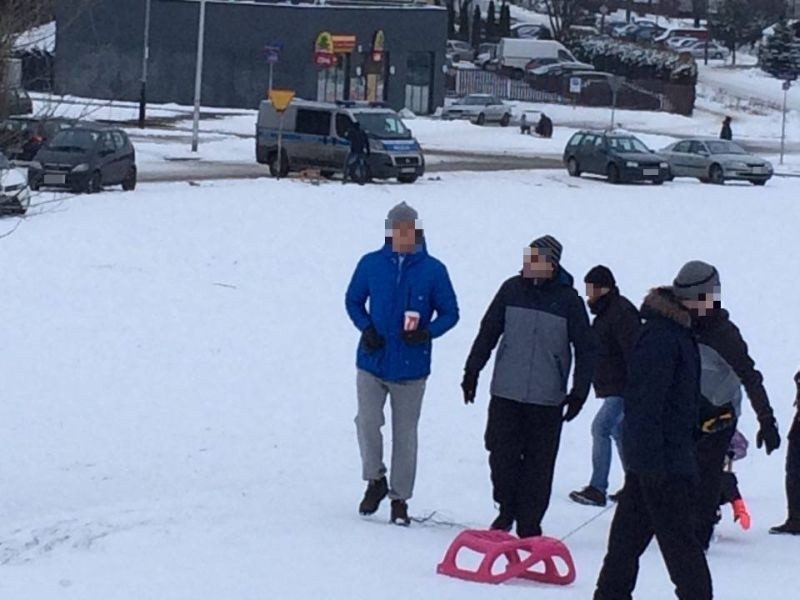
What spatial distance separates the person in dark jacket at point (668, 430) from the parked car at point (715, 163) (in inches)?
1410

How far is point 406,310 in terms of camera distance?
947 centimetres

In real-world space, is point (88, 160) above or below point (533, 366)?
below

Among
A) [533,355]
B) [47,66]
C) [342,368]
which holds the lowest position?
[342,368]

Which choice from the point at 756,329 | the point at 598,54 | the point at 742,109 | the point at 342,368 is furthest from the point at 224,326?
the point at 598,54

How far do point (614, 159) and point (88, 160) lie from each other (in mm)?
14209

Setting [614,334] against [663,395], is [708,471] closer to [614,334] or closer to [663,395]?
[614,334]

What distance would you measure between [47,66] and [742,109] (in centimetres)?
6444

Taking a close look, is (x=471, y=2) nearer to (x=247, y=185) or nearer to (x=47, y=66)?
(x=247, y=185)

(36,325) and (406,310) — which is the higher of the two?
(406,310)

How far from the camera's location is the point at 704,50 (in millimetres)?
99125

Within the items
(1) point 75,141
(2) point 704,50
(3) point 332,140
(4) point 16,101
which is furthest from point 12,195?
(2) point 704,50

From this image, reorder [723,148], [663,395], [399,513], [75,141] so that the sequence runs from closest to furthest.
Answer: [663,395] < [399,513] < [75,141] < [723,148]

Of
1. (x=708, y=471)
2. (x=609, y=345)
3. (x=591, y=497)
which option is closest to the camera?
(x=708, y=471)

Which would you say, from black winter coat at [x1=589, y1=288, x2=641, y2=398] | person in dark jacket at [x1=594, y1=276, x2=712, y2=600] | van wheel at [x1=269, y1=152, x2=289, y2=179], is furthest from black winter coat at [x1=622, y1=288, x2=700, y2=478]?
van wheel at [x1=269, y1=152, x2=289, y2=179]
